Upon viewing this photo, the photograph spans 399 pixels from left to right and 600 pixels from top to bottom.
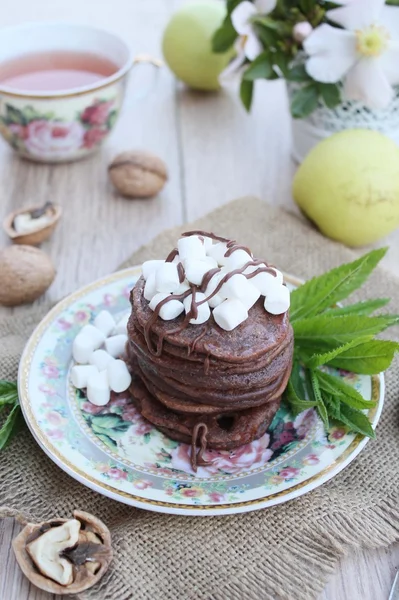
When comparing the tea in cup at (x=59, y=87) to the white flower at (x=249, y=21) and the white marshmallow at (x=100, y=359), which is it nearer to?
the white flower at (x=249, y=21)

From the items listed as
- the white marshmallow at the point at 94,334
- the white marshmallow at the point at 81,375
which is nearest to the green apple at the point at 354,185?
the white marshmallow at the point at 94,334

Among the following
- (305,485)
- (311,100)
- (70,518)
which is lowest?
(70,518)

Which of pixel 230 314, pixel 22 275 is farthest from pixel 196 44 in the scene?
pixel 230 314

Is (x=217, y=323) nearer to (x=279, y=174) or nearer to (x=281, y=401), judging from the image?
(x=281, y=401)

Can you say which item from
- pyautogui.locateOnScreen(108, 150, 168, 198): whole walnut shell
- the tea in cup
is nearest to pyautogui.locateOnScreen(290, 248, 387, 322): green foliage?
pyautogui.locateOnScreen(108, 150, 168, 198): whole walnut shell

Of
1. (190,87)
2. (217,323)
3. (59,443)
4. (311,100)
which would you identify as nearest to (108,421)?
(59,443)

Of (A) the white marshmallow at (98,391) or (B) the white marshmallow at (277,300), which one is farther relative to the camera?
(A) the white marshmallow at (98,391)
